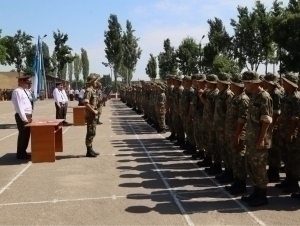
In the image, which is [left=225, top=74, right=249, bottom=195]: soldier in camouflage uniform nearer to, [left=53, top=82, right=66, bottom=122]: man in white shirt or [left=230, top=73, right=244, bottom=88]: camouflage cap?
[left=230, top=73, right=244, bottom=88]: camouflage cap

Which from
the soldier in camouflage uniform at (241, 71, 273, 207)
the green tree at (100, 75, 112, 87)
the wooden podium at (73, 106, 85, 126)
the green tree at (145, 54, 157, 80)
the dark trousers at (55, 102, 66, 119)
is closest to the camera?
the soldier in camouflage uniform at (241, 71, 273, 207)

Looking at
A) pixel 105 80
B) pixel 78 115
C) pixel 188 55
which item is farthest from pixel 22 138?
pixel 105 80

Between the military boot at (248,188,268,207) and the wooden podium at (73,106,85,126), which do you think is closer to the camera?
the military boot at (248,188,268,207)

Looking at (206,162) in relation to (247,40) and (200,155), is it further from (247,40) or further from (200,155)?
(247,40)

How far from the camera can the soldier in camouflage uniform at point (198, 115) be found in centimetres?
926

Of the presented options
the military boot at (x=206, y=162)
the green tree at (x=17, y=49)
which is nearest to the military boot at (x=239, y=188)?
the military boot at (x=206, y=162)

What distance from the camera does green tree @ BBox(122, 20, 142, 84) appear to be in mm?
61844

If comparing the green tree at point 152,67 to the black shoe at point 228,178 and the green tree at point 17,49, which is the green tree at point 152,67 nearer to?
the green tree at point 17,49

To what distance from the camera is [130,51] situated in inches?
2443

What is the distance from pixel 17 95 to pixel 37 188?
331cm

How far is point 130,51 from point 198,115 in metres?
53.5

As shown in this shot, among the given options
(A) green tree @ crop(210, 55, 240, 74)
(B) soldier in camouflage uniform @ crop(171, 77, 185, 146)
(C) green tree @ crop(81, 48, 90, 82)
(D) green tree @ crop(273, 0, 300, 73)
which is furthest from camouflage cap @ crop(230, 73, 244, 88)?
(C) green tree @ crop(81, 48, 90, 82)

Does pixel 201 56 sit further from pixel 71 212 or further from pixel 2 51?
pixel 71 212

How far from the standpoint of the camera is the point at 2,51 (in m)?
57.4
